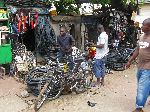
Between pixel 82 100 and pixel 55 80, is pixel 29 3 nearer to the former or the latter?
pixel 55 80

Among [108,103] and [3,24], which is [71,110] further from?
[3,24]

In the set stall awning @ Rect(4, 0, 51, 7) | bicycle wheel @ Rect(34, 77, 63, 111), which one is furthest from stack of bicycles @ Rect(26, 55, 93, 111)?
stall awning @ Rect(4, 0, 51, 7)

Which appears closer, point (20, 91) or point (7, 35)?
point (20, 91)

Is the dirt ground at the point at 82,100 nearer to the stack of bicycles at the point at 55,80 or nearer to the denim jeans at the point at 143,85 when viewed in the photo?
the stack of bicycles at the point at 55,80

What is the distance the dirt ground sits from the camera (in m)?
7.70

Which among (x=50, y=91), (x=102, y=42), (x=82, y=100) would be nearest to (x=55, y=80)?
(x=50, y=91)

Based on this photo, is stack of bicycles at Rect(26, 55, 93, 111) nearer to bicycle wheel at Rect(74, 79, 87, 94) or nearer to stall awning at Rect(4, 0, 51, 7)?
bicycle wheel at Rect(74, 79, 87, 94)

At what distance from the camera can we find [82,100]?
27.7 feet

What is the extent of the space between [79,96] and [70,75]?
2.18 feet

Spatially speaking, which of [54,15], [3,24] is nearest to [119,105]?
[3,24]

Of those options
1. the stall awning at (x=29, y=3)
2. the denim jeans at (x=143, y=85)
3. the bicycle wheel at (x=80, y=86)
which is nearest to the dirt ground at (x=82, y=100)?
the bicycle wheel at (x=80, y=86)

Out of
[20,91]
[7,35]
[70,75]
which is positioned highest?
[7,35]

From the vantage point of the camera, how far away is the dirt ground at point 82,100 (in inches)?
303

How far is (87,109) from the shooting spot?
7.67m
